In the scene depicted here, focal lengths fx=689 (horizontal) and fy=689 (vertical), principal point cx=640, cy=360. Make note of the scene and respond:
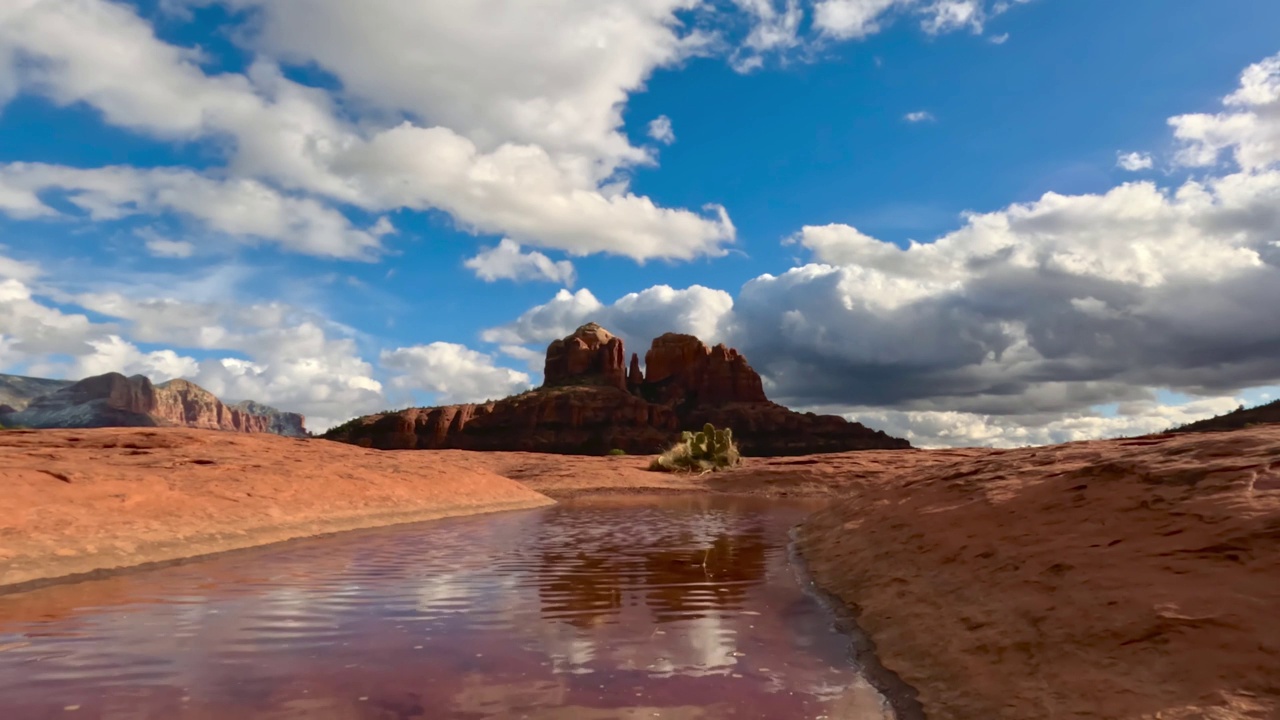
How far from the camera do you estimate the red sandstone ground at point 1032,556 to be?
4.11 m

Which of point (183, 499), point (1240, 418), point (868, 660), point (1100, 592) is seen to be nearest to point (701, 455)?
point (1240, 418)

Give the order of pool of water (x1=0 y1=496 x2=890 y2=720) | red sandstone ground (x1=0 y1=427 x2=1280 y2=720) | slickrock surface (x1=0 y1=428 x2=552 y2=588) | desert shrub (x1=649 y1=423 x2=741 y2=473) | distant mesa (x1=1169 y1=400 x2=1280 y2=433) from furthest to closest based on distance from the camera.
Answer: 1. desert shrub (x1=649 y1=423 x2=741 y2=473)
2. distant mesa (x1=1169 y1=400 x2=1280 y2=433)
3. slickrock surface (x1=0 y1=428 x2=552 y2=588)
4. pool of water (x1=0 y1=496 x2=890 y2=720)
5. red sandstone ground (x1=0 y1=427 x2=1280 y2=720)

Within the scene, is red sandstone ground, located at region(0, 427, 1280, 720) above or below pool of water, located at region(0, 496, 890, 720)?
above

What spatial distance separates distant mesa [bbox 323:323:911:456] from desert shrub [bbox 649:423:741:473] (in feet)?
156

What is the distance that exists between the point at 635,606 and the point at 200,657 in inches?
168

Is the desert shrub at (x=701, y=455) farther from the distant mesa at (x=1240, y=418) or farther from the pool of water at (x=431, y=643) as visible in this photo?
the pool of water at (x=431, y=643)

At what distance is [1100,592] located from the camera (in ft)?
16.7

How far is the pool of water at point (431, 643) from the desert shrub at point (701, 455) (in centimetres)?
3496

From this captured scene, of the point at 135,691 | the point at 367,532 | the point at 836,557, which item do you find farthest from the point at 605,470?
the point at 135,691

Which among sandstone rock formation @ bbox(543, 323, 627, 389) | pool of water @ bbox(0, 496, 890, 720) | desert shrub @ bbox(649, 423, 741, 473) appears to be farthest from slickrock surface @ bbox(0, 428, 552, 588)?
sandstone rock formation @ bbox(543, 323, 627, 389)

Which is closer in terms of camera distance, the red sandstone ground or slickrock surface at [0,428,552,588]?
the red sandstone ground

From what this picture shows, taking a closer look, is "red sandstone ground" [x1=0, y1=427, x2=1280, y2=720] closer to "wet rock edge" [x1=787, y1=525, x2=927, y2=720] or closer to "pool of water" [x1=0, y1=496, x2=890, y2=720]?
"wet rock edge" [x1=787, y1=525, x2=927, y2=720]

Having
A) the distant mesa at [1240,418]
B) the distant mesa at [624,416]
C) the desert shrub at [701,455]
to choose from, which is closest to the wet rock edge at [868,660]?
the distant mesa at [1240,418]

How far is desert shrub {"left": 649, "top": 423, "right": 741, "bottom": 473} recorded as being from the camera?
46.4 metres
